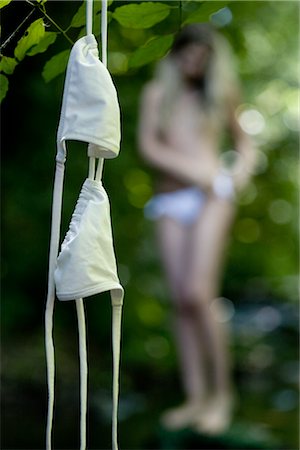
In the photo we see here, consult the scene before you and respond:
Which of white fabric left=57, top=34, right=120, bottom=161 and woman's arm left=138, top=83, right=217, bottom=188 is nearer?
white fabric left=57, top=34, right=120, bottom=161

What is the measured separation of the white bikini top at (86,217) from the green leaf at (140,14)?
0.13m

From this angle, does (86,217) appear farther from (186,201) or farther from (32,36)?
(186,201)

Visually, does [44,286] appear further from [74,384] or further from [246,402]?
[246,402]

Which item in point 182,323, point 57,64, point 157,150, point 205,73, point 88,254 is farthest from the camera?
point 205,73

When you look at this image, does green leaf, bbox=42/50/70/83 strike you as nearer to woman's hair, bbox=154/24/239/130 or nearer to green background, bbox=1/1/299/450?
green background, bbox=1/1/299/450

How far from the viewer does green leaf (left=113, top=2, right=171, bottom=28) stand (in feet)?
2.60

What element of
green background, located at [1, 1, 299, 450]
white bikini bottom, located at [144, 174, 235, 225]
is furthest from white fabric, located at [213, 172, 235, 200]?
green background, located at [1, 1, 299, 450]

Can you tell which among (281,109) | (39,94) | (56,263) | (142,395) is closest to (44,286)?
(142,395)

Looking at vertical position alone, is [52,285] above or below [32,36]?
below

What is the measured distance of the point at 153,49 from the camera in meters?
0.85

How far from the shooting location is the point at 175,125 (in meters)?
2.69

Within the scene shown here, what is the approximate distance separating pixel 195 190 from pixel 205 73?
42cm

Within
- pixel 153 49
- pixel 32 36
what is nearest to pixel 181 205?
pixel 153 49

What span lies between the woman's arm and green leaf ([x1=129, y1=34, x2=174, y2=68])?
1.64m
